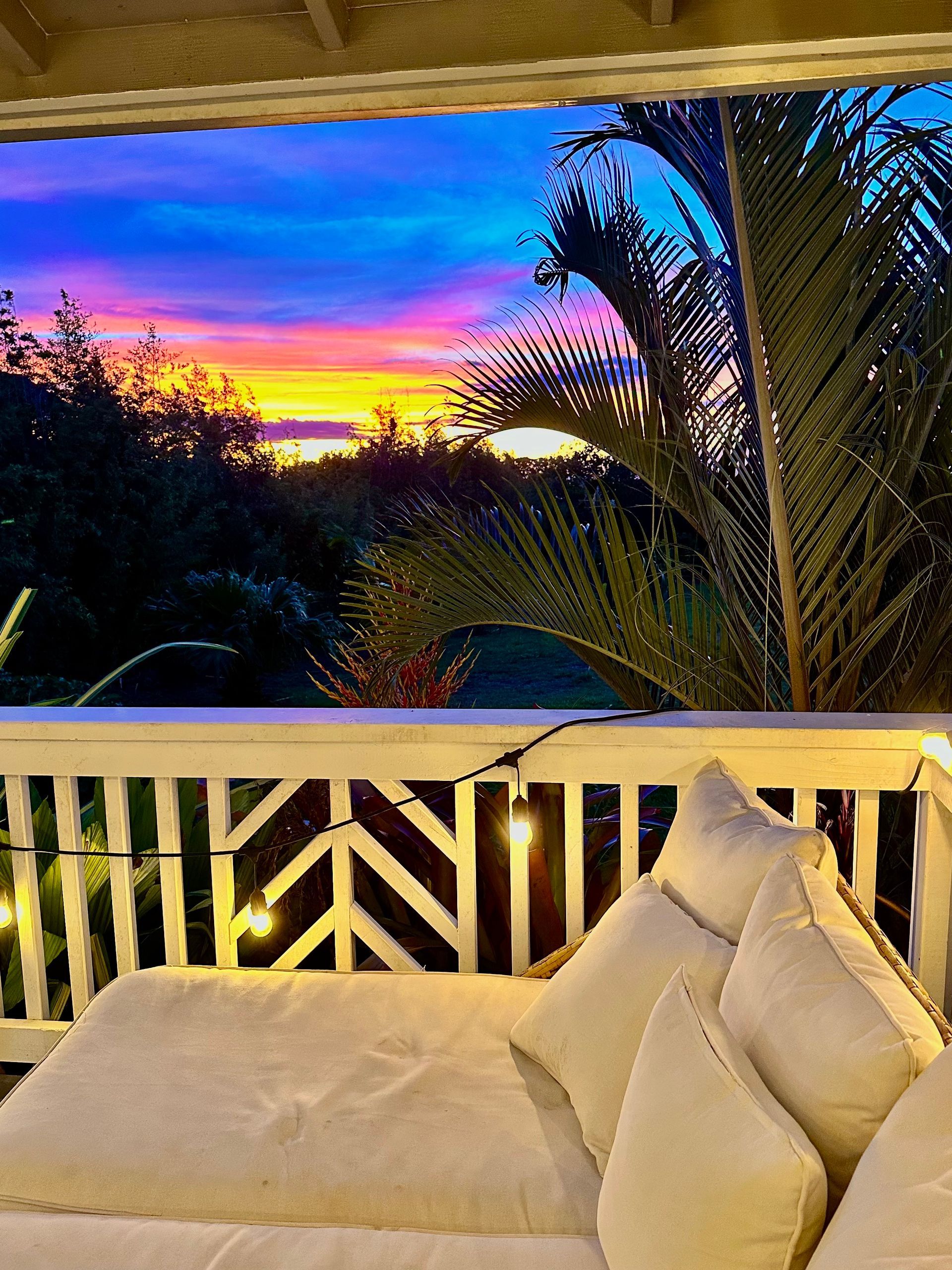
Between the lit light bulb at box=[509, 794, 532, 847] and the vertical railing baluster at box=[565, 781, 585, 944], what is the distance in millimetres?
90

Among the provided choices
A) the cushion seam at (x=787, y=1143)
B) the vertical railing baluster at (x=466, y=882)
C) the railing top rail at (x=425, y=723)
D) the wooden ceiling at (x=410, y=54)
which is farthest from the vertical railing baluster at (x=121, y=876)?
the cushion seam at (x=787, y=1143)

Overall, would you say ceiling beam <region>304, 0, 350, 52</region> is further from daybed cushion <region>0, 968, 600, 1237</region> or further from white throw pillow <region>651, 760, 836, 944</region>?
daybed cushion <region>0, 968, 600, 1237</region>

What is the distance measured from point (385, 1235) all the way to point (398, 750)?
2.88 ft

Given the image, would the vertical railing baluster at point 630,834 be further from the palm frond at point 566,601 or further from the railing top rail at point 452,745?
the palm frond at point 566,601

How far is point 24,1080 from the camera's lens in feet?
4.86

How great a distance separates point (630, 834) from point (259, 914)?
0.73m

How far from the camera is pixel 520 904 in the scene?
192cm

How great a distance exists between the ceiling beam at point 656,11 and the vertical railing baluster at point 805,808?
1337mm

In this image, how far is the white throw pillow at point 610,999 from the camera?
1269mm

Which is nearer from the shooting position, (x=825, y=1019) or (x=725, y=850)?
(x=825, y=1019)

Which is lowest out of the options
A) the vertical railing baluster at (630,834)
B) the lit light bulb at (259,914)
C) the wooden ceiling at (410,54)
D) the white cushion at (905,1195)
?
the lit light bulb at (259,914)

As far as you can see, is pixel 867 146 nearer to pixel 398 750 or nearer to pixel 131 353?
pixel 398 750

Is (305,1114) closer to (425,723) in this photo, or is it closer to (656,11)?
(425,723)

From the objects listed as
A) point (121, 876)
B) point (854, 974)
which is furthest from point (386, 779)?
point (854, 974)
